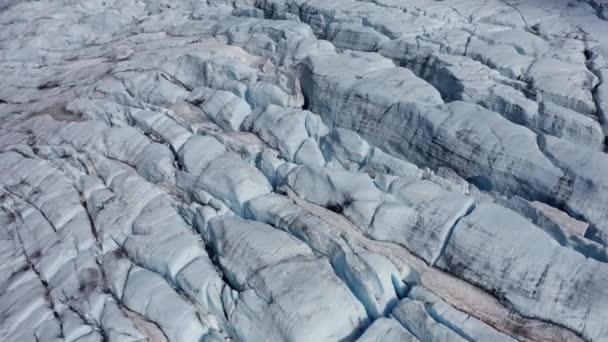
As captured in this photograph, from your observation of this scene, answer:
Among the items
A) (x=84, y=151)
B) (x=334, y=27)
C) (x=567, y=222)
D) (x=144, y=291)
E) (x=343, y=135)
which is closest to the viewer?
(x=567, y=222)

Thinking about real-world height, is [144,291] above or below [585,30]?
below

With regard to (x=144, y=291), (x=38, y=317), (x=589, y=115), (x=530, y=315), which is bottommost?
(x=38, y=317)

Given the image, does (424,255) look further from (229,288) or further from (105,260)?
(105,260)

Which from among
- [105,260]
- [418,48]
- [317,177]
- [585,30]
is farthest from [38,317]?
[585,30]

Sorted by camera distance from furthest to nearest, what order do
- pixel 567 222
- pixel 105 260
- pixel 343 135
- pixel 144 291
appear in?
pixel 343 135, pixel 105 260, pixel 144 291, pixel 567 222

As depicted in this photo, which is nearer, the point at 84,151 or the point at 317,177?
the point at 317,177

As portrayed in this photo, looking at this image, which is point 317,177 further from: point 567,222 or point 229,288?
point 567,222

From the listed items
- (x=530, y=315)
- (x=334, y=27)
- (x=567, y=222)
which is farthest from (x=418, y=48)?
(x=530, y=315)
